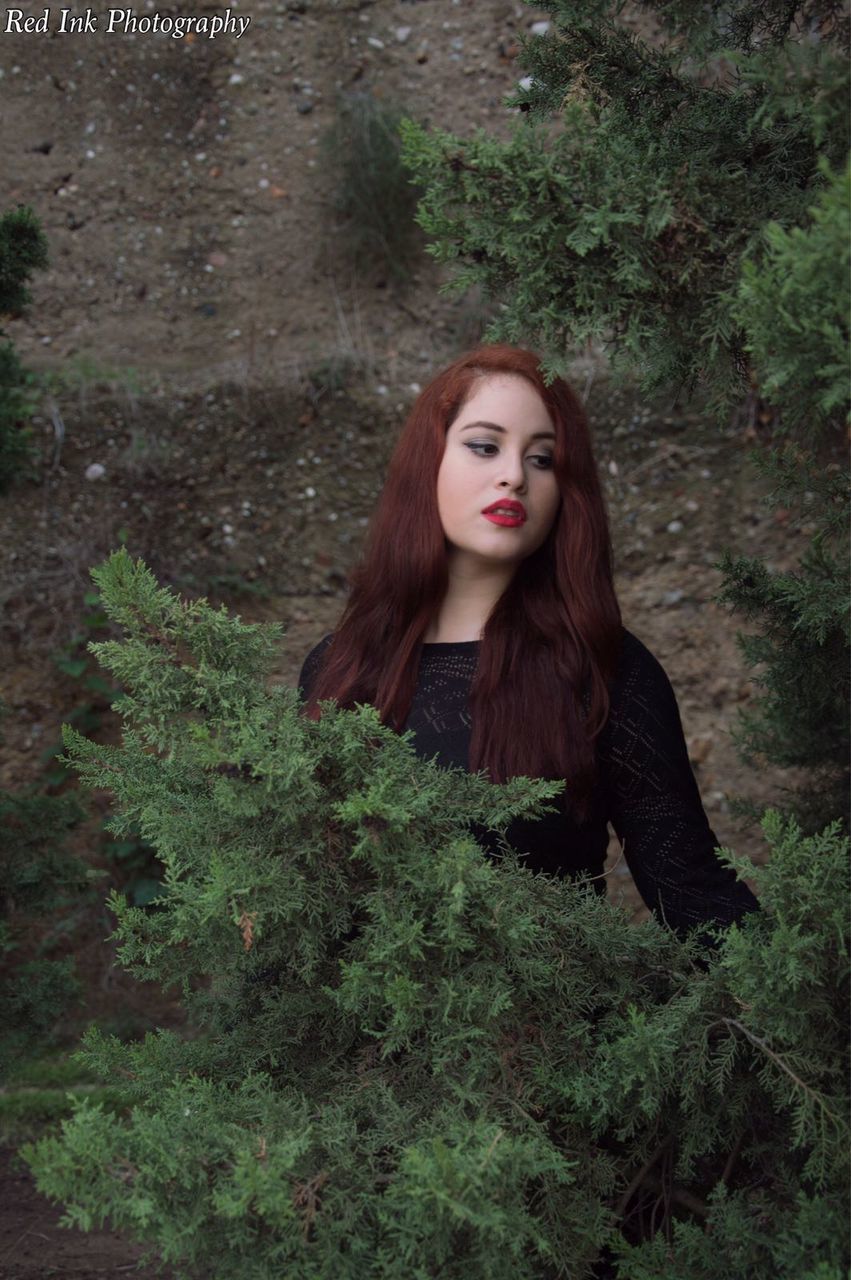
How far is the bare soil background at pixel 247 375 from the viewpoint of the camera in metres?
4.06

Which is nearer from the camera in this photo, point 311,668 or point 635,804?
point 635,804

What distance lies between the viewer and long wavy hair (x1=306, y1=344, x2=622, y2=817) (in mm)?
2023

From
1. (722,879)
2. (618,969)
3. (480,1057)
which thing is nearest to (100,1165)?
(480,1057)

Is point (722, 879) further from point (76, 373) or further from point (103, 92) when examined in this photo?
point (103, 92)

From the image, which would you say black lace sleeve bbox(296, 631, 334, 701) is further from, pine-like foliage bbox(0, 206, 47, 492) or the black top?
pine-like foliage bbox(0, 206, 47, 492)

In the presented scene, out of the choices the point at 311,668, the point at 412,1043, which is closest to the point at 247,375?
the point at 311,668

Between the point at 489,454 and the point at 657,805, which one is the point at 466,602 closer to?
the point at 489,454

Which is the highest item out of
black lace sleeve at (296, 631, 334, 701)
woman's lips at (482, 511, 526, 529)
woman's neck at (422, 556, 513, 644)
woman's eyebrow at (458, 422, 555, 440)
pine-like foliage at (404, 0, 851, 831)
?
pine-like foliage at (404, 0, 851, 831)

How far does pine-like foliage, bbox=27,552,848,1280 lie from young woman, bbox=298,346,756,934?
38cm

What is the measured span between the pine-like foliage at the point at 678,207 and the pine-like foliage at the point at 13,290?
127 centimetres

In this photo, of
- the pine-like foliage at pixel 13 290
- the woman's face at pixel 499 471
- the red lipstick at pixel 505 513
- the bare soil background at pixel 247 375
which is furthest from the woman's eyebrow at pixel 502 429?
the bare soil background at pixel 247 375

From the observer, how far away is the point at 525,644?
7.01ft

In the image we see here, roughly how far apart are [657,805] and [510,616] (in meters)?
0.43

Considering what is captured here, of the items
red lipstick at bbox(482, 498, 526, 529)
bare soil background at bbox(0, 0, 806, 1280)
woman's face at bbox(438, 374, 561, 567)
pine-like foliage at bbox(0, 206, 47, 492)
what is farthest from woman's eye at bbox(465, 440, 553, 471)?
bare soil background at bbox(0, 0, 806, 1280)
